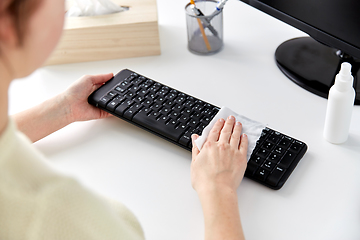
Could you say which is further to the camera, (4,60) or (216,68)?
(216,68)

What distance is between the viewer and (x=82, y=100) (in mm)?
804

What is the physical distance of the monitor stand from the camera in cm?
83

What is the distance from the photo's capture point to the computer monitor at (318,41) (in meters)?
0.74

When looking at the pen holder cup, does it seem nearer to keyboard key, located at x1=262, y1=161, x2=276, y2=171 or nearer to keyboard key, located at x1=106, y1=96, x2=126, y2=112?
keyboard key, located at x1=106, y1=96, x2=126, y2=112

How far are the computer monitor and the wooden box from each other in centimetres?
25

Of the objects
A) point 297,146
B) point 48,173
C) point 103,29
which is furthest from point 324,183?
point 103,29

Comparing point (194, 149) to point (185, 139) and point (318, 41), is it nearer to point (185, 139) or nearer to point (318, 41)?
point (185, 139)

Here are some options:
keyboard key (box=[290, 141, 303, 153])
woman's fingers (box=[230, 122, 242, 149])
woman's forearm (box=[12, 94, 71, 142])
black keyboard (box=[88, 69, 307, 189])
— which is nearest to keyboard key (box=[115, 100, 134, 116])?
black keyboard (box=[88, 69, 307, 189])

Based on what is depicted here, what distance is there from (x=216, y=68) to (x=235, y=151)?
30 cm

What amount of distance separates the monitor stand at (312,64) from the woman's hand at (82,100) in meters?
0.41

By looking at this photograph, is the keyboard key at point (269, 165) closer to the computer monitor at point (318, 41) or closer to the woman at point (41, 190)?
the woman at point (41, 190)

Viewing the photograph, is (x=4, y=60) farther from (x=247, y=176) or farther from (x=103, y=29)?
(x=103, y=29)

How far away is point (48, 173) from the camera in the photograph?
440 mm

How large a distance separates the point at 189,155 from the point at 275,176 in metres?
0.16
